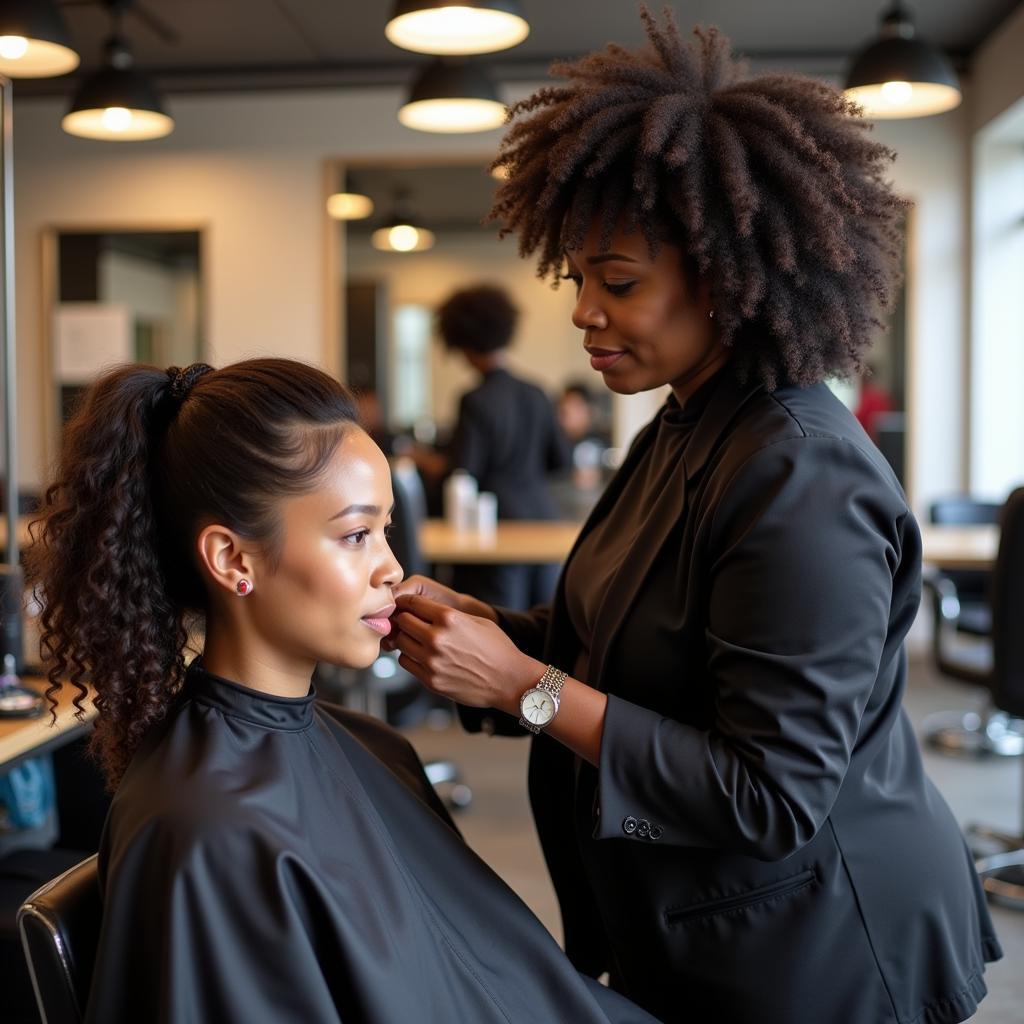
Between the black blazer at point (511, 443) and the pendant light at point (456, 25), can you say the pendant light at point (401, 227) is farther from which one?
the pendant light at point (456, 25)

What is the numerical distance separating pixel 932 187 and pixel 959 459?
147 cm

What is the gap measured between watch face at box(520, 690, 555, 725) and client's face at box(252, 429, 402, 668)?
0.61ft

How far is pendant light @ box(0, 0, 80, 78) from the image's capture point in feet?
11.5

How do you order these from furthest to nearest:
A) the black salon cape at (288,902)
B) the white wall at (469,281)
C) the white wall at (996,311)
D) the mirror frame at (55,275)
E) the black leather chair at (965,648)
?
A: the white wall at (469,281) < the mirror frame at (55,275) < the white wall at (996,311) < the black leather chair at (965,648) < the black salon cape at (288,902)

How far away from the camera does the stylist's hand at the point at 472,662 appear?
1.23 metres

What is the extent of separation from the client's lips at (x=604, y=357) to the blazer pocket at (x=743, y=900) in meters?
0.60

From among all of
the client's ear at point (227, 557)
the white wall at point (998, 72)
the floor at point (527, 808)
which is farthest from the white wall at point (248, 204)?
the client's ear at point (227, 557)

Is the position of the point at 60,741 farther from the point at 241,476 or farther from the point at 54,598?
the point at 241,476

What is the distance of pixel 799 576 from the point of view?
1.13 metres

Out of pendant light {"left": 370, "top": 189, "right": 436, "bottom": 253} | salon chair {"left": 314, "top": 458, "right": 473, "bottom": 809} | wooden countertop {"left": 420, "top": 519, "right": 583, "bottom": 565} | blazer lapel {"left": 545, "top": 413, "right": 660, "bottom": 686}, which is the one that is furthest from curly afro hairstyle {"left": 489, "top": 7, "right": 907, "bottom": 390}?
pendant light {"left": 370, "top": 189, "right": 436, "bottom": 253}

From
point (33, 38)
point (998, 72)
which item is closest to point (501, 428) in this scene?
point (33, 38)

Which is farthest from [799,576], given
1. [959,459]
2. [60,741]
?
[959,459]

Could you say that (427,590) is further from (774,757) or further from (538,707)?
(774,757)

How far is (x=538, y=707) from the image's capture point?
1218mm
